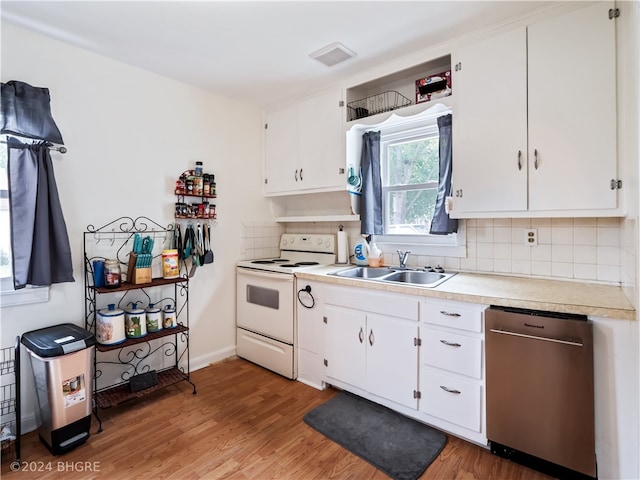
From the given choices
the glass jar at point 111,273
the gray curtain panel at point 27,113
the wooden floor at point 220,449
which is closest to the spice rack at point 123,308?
the glass jar at point 111,273

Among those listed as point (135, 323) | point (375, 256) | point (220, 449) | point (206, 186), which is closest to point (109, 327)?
point (135, 323)

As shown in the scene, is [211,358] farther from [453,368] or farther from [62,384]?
[453,368]

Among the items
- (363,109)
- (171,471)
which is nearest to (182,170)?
(363,109)

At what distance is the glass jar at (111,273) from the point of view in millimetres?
2139

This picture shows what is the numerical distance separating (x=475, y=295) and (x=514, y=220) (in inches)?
31.7

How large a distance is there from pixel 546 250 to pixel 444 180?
793mm

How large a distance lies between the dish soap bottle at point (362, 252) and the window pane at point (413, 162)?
0.58 m

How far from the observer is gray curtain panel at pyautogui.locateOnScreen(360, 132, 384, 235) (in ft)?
8.93

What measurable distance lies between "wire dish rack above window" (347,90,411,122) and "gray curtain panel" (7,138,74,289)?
6.96 ft

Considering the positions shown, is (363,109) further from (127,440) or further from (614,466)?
(127,440)

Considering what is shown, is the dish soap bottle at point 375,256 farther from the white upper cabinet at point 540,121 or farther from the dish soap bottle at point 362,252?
the white upper cabinet at point 540,121

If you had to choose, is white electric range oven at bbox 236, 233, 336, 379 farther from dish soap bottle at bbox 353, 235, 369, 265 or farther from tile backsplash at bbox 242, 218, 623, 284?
tile backsplash at bbox 242, 218, 623, 284

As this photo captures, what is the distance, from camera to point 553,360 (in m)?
1.52

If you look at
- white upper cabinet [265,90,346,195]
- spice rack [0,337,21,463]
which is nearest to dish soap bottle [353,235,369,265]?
white upper cabinet [265,90,346,195]
